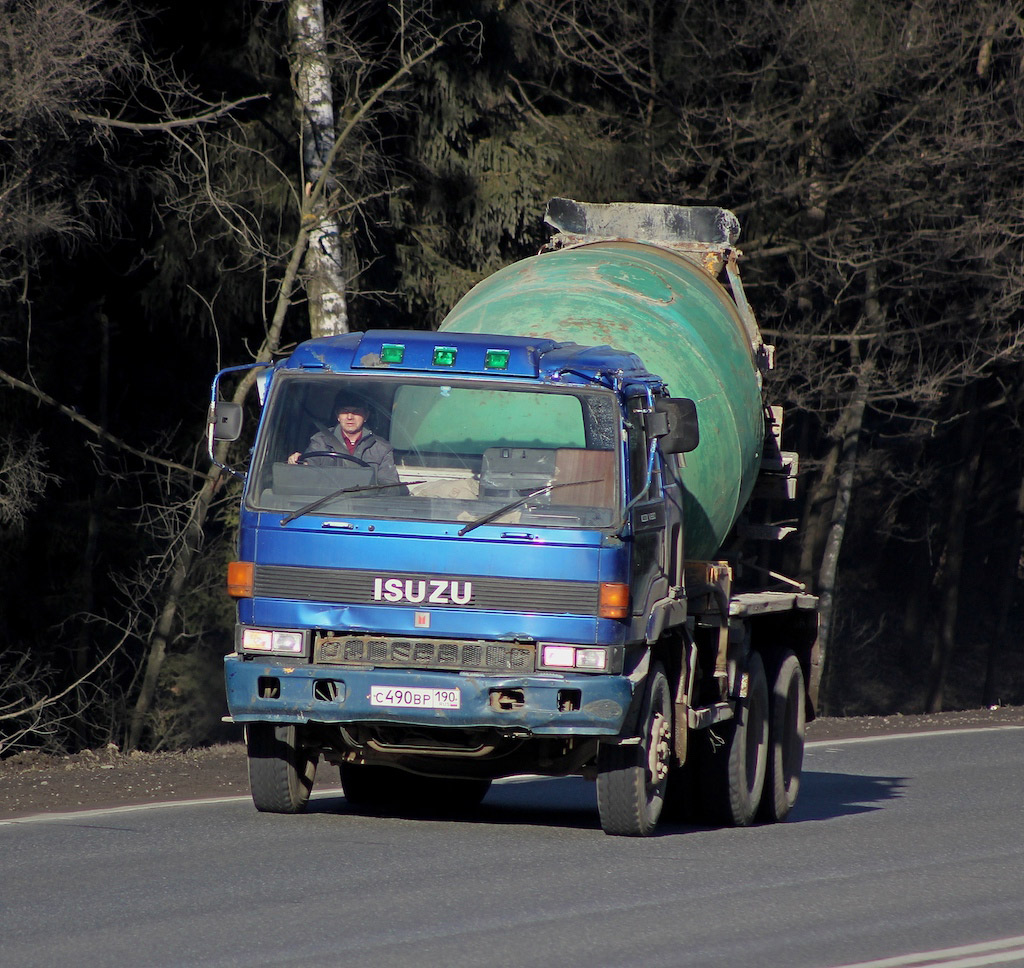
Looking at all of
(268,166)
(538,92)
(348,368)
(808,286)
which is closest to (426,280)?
(268,166)

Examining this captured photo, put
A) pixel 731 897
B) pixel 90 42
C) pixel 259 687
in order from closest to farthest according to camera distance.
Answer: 1. pixel 731 897
2. pixel 259 687
3. pixel 90 42

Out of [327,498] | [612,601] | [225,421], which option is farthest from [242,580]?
[612,601]

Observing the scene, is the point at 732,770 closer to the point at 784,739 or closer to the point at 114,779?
the point at 784,739

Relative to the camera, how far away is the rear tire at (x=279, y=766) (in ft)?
30.4

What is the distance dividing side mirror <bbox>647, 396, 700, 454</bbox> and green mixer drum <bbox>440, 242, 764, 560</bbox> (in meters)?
1.33

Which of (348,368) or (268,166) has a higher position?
(268,166)

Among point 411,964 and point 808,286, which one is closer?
point 411,964

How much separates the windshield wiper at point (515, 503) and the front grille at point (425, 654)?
559 mm

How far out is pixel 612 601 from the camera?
859cm

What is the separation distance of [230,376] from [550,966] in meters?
15.1

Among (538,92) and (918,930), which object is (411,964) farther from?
(538,92)

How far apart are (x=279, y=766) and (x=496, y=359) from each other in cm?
248

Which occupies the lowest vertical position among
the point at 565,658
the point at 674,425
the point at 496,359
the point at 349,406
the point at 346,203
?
the point at 565,658

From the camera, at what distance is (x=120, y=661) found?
23.1 metres
